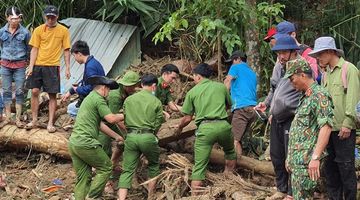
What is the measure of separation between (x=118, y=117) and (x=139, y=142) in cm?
42

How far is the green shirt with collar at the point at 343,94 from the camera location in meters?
6.36

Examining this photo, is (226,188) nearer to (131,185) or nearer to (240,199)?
(240,199)

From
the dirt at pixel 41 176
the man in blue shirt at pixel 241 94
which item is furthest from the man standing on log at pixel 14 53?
the man in blue shirt at pixel 241 94

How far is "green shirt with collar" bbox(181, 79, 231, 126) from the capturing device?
7992mm

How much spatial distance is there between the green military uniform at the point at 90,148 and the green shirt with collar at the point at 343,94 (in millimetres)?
2826

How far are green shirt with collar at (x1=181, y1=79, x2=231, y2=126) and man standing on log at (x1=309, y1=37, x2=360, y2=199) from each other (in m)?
1.72

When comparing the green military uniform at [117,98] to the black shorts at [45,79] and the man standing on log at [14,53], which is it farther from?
the man standing on log at [14,53]

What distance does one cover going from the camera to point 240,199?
7.41 metres

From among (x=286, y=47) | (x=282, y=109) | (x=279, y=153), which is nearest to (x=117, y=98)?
(x=279, y=153)

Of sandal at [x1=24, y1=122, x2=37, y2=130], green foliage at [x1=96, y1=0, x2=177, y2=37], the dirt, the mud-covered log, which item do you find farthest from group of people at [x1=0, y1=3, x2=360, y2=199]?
green foliage at [x1=96, y1=0, x2=177, y2=37]

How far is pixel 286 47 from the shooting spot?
672cm

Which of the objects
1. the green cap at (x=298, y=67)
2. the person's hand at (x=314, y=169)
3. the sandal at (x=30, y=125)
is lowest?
the sandal at (x=30, y=125)

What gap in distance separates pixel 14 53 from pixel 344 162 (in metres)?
5.37

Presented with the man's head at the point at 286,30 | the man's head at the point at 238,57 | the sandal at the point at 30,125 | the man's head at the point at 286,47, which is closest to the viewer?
the man's head at the point at 286,47
